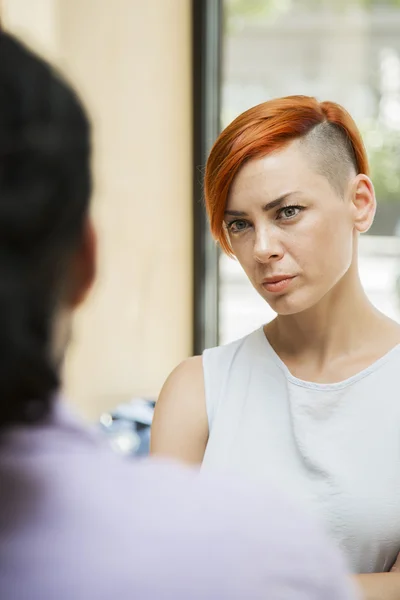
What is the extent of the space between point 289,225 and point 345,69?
1.85 meters

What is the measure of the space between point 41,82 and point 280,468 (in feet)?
3.16

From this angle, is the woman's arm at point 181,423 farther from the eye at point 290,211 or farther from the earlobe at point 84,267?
the earlobe at point 84,267

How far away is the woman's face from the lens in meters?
1.31

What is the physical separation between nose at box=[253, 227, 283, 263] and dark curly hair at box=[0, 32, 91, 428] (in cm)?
84

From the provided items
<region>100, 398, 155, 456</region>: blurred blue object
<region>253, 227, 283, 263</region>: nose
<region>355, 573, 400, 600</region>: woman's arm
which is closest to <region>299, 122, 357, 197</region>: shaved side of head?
<region>253, 227, 283, 263</region>: nose

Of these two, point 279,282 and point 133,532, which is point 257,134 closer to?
point 279,282

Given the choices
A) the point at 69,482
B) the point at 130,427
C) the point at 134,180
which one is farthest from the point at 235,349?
the point at 134,180

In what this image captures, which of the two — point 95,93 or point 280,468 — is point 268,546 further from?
point 95,93

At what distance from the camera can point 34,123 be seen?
17.6 inches

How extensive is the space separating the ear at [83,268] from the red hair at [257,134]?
839mm

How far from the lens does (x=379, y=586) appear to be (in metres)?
1.20

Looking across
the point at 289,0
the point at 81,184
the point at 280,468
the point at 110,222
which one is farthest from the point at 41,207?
the point at 289,0

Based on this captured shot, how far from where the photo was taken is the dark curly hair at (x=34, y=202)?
443 mm

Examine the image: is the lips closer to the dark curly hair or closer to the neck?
the neck
